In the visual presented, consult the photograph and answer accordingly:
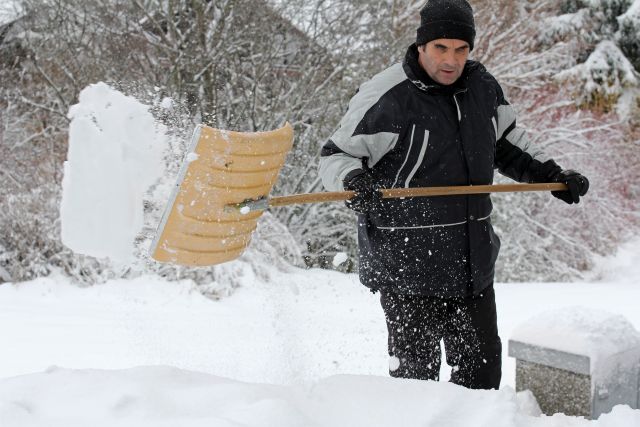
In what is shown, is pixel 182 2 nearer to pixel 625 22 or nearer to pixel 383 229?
pixel 383 229

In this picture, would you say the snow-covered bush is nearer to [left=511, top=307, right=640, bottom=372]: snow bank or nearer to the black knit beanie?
[left=511, top=307, right=640, bottom=372]: snow bank

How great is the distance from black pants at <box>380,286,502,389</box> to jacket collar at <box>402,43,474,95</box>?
26.5 inches

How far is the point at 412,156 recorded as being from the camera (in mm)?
2330

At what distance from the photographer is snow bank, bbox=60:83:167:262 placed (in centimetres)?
230

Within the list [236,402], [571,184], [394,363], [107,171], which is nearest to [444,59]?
[571,184]

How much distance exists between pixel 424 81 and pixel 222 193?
0.74m

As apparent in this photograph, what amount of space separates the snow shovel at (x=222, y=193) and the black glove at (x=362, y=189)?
0.08ft

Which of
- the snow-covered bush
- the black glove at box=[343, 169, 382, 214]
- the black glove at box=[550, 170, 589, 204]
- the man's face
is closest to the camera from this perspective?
the black glove at box=[343, 169, 382, 214]

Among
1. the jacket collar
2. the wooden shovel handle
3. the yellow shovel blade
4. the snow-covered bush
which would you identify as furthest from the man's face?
the snow-covered bush

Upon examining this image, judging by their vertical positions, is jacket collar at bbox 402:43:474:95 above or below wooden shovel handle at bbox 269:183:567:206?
above

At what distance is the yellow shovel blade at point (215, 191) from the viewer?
7.28 ft

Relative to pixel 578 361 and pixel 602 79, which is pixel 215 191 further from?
pixel 602 79

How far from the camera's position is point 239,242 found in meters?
2.47

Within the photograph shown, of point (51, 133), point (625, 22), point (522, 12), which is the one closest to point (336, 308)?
point (51, 133)
